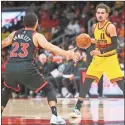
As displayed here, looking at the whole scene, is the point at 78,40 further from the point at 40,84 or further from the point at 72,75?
the point at 72,75

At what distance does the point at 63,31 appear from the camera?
2073cm

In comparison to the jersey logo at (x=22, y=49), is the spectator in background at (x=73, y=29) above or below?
above

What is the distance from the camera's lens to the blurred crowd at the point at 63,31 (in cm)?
1556

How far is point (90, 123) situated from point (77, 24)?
470 inches

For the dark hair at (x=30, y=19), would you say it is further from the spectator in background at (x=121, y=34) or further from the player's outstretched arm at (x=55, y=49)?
the spectator in background at (x=121, y=34)

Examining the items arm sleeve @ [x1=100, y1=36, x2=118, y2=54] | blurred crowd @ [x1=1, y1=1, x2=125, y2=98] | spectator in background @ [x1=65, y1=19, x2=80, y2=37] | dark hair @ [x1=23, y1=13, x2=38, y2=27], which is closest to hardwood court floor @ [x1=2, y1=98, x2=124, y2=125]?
arm sleeve @ [x1=100, y1=36, x2=118, y2=54]

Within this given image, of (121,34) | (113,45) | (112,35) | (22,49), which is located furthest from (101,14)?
(121,34)

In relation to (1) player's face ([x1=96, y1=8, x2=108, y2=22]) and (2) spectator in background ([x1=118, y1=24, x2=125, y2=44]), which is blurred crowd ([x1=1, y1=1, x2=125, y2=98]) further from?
(1) player's face ([x1=96, y1=8, x2=108, y2=22])

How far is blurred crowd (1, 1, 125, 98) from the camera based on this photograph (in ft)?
51.1

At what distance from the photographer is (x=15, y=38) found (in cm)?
745

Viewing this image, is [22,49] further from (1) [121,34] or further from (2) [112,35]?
(1) [121,34]

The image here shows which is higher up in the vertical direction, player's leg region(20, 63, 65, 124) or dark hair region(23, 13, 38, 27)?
dark hair region(23, 13, 38, 27)

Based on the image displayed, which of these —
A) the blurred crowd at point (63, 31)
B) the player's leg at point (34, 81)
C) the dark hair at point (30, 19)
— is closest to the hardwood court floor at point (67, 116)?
the player's leg at point (34, 81)

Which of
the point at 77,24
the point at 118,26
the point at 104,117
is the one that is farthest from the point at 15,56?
the point at 77,24
